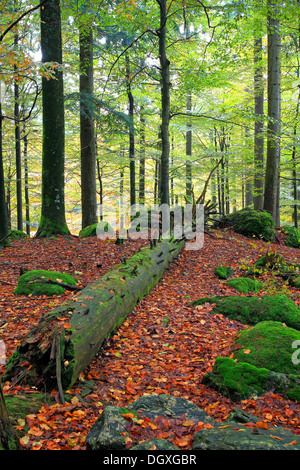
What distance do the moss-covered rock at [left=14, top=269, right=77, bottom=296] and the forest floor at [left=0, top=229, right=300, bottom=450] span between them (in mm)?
174

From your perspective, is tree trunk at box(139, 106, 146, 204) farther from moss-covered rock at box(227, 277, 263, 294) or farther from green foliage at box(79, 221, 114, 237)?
moss-covered rock at box(227, 277, 263, 294)

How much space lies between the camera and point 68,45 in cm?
1359

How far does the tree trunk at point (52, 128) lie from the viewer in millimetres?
8664

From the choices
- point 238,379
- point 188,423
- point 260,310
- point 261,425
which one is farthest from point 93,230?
point 261,425

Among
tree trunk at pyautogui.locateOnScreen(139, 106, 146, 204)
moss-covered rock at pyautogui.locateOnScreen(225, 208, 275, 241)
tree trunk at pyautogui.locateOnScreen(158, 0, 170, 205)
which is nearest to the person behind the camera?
tree trunk at pyautogui.locateOnScreen(158, 0, 170, 205)

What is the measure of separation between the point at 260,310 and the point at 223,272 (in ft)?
8.04

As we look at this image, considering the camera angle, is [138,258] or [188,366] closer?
[188,366]

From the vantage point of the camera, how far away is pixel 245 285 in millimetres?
6887

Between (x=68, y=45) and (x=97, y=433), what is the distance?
15.6 meters

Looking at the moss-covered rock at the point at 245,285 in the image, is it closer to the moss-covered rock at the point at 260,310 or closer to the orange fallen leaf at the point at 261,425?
the moss-covered rock at the point at 260,310

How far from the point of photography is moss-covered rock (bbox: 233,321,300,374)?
3.38 meters

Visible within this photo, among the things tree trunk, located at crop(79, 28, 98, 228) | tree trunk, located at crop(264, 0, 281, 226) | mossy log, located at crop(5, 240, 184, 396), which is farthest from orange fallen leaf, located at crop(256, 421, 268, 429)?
tree trunk, located at crop(79, 28, 98, 228)
